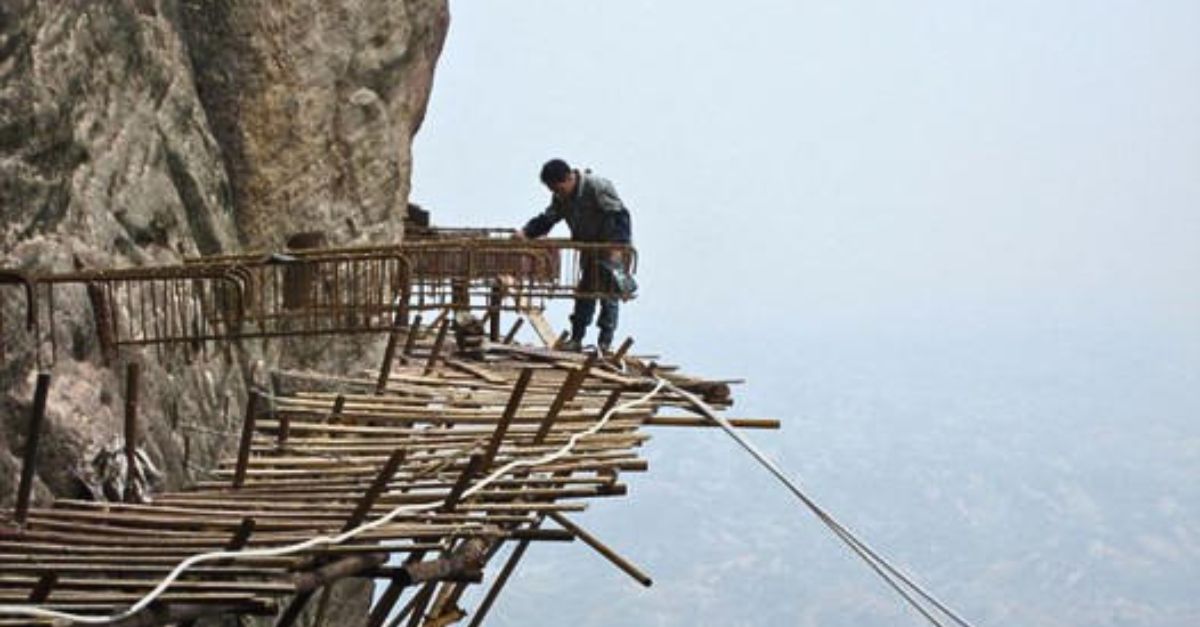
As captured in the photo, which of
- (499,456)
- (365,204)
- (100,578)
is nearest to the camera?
(100,578)

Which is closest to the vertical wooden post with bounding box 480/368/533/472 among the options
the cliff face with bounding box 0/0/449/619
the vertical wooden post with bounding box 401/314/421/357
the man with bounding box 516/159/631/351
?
the cliff face with bounding box 0/0/449/619

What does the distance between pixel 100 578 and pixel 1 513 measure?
6.11ft

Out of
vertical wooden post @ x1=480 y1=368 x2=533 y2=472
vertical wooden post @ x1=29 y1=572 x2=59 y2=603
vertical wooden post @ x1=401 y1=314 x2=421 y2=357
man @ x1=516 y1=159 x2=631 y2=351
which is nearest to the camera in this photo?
vertical wooden post @ x1=29 y1=572 x2=59 y2=603

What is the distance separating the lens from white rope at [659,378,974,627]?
12852mm

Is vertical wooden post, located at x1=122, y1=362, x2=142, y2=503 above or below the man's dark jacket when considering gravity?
below

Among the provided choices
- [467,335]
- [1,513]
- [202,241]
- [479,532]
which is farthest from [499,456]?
[467,335]

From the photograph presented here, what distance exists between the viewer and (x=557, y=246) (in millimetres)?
17734

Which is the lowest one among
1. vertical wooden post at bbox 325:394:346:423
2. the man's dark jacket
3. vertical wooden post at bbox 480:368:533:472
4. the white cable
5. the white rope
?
the white rope

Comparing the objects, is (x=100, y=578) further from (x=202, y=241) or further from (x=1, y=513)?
(x=202, y=241)

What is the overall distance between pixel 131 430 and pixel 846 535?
5275mm

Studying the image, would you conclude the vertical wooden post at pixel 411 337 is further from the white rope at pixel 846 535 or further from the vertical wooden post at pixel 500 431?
the vertical wooden post at pixel 500 431

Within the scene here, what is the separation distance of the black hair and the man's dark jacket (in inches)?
7.2

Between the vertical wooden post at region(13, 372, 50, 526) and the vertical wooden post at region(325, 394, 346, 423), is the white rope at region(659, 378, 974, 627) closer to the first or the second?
the vertical wooden post at region(325, 394, 346, 423)

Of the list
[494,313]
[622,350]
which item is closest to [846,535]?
[622,350]
